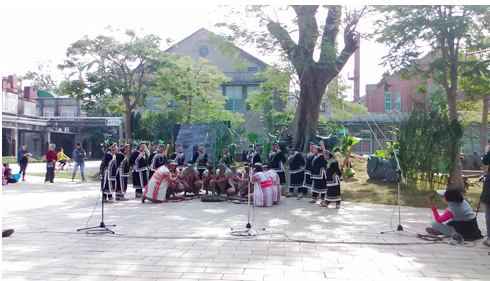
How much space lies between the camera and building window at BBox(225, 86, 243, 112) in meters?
29.0

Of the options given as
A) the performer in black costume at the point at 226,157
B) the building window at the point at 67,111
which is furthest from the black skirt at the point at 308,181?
the building window at the point at 67,111

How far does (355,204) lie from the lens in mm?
11188

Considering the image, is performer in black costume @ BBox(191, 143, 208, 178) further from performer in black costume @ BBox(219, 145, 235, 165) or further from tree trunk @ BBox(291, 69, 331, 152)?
tree trunk @ BBox(291, 69, 331, 152)

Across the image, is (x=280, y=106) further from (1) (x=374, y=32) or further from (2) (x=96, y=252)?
(2) (x=96, y=252)

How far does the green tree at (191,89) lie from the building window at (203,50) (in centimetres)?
471

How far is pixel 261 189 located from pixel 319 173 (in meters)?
1.73

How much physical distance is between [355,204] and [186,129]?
330 inches

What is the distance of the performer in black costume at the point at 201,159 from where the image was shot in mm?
12240

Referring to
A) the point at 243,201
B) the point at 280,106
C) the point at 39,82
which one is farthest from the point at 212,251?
the point at 39,82

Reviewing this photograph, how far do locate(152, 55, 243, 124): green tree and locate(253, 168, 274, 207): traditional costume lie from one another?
34.9 feet

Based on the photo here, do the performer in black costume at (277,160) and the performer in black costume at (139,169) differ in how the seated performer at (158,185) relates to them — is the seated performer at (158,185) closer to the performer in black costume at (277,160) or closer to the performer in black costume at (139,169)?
the performer in black costume at (139,169)

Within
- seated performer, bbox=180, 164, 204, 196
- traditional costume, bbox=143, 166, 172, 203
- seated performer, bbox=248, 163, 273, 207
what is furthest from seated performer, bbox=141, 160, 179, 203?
seated performer, bbox=248, 163, 273, 207

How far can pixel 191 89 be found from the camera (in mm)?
20750

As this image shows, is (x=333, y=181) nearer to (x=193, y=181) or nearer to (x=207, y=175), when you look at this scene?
(x=207, y=175)
